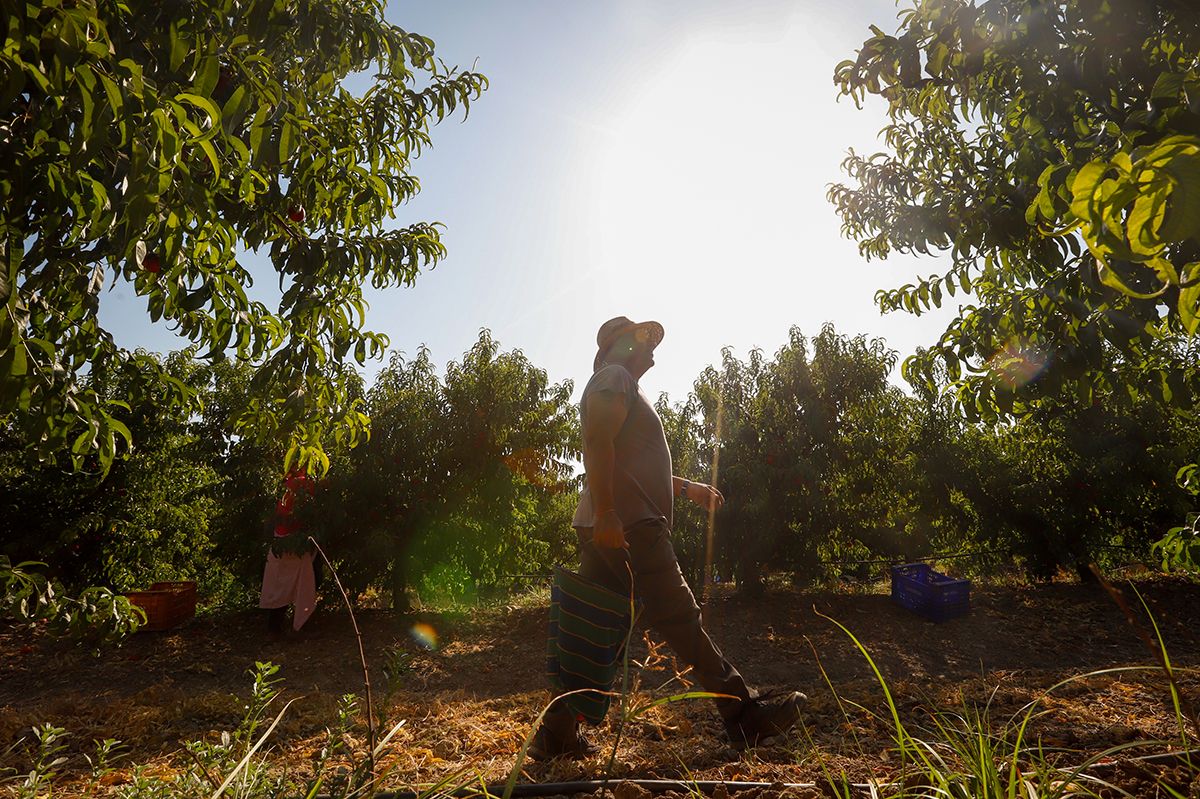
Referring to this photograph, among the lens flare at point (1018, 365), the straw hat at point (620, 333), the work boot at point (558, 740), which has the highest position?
the straw hat at point (620, 333)

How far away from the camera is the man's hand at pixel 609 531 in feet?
7.52

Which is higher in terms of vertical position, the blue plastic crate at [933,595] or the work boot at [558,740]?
the blue plastic crate at [933,595]

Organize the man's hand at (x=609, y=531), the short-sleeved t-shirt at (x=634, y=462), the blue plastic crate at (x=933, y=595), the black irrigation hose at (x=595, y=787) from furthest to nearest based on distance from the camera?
the blue plastic crate at (x=933, y=595) < the short-sleeved t-shirt at (x=634, y=462) < the man's hand at (x=609, y=531) < the black irrigation hose at (x=595, y=787)

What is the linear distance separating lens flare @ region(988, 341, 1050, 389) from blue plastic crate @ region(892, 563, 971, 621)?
4.32 metres

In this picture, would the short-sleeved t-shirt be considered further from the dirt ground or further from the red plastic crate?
the red plastic crate

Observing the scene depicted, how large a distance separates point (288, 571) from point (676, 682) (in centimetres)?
404

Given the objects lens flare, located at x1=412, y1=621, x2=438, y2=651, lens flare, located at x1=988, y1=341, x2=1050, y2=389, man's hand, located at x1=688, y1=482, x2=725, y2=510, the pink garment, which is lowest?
lens flare, located at x1=412, y1=621, x2=438, y2=651

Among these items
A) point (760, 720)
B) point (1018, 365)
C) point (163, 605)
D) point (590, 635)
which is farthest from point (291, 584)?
point (1018, 365)

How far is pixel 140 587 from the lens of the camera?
7.38 m

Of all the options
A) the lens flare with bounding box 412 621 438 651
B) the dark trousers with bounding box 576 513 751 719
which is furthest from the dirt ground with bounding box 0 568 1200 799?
the dark trousers with bounding box 576 513 751 719

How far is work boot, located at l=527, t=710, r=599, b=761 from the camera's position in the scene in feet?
7.18

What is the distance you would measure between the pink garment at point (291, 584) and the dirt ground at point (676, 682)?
313 mm

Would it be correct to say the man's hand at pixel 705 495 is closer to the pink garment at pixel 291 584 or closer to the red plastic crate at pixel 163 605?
the pink garment at pixel 291 584

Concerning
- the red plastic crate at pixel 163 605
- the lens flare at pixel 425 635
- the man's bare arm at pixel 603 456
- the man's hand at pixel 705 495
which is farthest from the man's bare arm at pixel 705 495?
the red plastic crate at pixel 163 605
